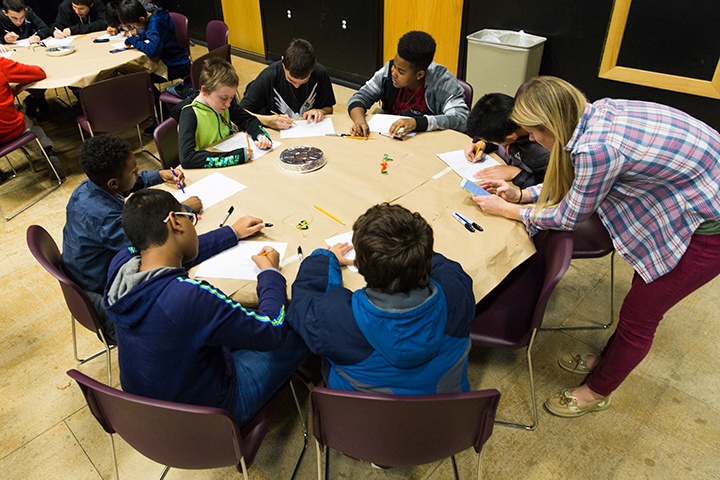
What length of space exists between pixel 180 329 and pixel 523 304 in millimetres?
1358

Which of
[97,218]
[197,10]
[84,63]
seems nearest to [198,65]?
[84,63]

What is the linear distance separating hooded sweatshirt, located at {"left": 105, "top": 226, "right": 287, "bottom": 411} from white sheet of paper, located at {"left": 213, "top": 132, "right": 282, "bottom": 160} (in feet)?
3.40

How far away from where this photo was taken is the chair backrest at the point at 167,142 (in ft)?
8.00

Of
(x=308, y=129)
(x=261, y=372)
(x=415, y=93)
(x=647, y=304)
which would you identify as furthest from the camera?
(x=415, y=93)

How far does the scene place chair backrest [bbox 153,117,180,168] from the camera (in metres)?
2.44

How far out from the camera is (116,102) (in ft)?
11.3

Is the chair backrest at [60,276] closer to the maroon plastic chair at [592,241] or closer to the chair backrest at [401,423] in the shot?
the chair backrest at [401,423]

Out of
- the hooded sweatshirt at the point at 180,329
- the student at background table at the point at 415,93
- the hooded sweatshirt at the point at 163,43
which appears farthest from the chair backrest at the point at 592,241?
the hooded sweatshirt at the point at 163,43

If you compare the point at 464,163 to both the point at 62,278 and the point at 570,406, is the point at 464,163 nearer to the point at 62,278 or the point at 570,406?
the point at 570,406

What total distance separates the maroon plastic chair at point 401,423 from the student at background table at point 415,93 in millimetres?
1616

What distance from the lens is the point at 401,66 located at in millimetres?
2771

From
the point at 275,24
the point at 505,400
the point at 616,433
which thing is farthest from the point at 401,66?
the point at 275,24

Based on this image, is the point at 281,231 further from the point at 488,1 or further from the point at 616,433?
the point at 488,1

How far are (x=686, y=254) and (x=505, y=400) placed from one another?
97 centimetres
